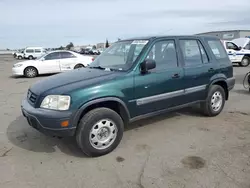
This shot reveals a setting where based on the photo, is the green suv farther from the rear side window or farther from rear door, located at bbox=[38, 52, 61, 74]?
rear door, located at bbox=[38, 52, 61, 74]

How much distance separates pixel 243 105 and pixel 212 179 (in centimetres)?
408

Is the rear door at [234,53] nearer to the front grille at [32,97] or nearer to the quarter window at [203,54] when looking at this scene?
the quarter window at [203,54]

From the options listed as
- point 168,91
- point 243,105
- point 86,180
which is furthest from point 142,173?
point 243,105

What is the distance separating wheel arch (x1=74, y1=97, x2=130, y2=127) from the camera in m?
3.47

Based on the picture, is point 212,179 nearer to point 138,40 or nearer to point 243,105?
point 138,40

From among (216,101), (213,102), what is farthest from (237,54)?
(213,102)

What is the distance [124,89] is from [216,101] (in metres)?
2.62

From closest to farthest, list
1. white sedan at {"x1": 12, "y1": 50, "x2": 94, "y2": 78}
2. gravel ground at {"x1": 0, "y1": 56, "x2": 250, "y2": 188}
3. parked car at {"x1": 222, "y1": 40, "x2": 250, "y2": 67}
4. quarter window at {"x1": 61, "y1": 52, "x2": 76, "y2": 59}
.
→ gravel ground at {"x1": 0, "y1": 56, "x2": 250, "y2": 188} → white sedan at {"x1": 12, "y1": 50, "x2": 94, "y2": 78} → quarter window at {"x1": 61, "y1": 52, "x2": 76, "y2": 59} → parked car at {"x1": 222, "y1": 40, "x2": 250, "y2": 67}

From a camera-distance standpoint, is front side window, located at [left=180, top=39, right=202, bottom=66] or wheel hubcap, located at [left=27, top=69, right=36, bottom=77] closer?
front side window, located at [left=180, top=39, right=202, bottom=66]

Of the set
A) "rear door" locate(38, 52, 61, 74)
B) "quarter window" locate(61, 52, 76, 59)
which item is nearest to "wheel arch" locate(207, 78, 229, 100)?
"quarter window" locate(61, 52, 76, 59)

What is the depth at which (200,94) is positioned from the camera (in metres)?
5.05

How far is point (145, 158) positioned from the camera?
143 inches

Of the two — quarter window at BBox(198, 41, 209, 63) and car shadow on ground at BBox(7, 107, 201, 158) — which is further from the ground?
quarter window at BBox(198, 41, 209, 63)

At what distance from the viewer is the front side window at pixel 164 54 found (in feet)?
14.1
